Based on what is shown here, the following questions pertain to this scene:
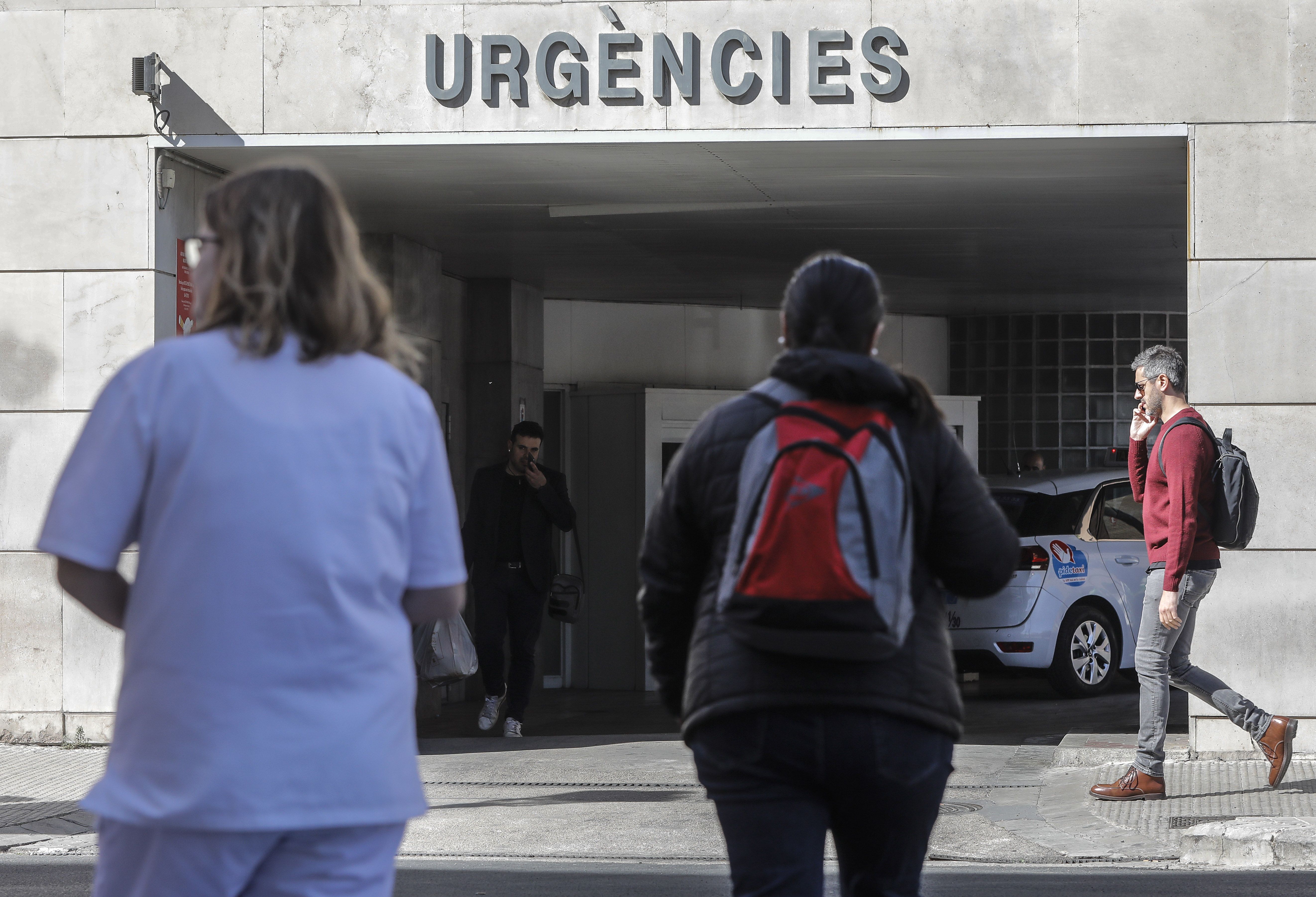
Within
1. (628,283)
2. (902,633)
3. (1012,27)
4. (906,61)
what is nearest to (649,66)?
(906,61)

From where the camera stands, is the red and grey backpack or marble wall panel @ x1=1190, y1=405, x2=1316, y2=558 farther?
marble wall panel @ x1=1190, y1=405, x2=1316, y2=558

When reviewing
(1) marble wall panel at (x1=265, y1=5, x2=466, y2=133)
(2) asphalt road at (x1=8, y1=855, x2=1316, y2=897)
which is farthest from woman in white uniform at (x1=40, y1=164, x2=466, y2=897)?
(1) marble wall panel at (x1=265, y1=5, x2=466, y2=133)

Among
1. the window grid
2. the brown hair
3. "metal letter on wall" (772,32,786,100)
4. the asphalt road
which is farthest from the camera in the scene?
the window grid

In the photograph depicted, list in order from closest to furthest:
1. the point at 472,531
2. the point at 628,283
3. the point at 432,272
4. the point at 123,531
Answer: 1. the point at 123,531
2. the point at 472,531
3. the point at 432,272
4. the point at 628,283

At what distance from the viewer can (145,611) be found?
217 centimetres

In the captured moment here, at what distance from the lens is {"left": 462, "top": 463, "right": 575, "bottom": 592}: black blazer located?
10.8 m

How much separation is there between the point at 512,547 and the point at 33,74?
13.2 feet

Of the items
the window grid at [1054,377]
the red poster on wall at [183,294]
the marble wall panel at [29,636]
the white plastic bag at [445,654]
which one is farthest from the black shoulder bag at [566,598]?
the window grid at [1054,377]

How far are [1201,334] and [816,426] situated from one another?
654 cm

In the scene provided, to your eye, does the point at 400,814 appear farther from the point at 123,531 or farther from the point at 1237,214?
the point at 1237,214

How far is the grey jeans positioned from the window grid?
10.7 meters

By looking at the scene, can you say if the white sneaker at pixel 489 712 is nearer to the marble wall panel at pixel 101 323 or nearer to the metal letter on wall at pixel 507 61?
the marble wall panel at pixel 101 323

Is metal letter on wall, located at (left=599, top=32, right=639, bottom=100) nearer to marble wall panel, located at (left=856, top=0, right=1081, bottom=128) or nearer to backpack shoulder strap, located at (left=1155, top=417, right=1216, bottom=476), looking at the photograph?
marble wall panel, located at (left=856, top=0, right=1081, bottom=128)

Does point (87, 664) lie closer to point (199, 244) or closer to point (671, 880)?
point (671, 880)
